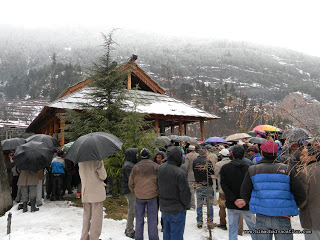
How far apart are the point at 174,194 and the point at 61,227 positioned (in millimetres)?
3207

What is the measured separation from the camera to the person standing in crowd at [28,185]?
632cm

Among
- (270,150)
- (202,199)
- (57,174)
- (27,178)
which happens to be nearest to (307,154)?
(270,150)

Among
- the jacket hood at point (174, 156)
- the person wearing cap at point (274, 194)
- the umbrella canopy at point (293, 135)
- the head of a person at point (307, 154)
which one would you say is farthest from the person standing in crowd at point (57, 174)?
the head of a person at point (307, 154)

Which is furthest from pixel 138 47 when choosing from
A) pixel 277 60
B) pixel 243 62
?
pixel 277 60

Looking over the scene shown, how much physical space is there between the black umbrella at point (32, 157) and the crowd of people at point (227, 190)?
44cm

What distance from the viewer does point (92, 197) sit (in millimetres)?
4500

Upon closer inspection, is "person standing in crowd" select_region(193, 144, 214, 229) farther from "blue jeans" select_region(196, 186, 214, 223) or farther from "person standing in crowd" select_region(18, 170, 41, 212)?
"person standing in crowd" select_region(18, 170, 41, 212)

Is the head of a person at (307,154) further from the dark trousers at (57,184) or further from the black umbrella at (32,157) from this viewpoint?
the dark trousers at (57,184)

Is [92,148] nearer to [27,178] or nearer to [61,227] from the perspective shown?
[61,227]

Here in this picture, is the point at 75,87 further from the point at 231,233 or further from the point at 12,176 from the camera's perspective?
the point at 231,233

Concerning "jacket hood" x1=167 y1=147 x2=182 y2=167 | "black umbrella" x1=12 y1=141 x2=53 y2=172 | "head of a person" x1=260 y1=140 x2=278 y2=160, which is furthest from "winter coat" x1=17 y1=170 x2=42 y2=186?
"head of a person" x1=260 y1=140 x2=278 y2=160

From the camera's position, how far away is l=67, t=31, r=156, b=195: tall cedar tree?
7566 millimetres

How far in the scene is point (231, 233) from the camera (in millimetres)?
4117

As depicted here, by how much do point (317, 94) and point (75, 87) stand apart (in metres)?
94.7
